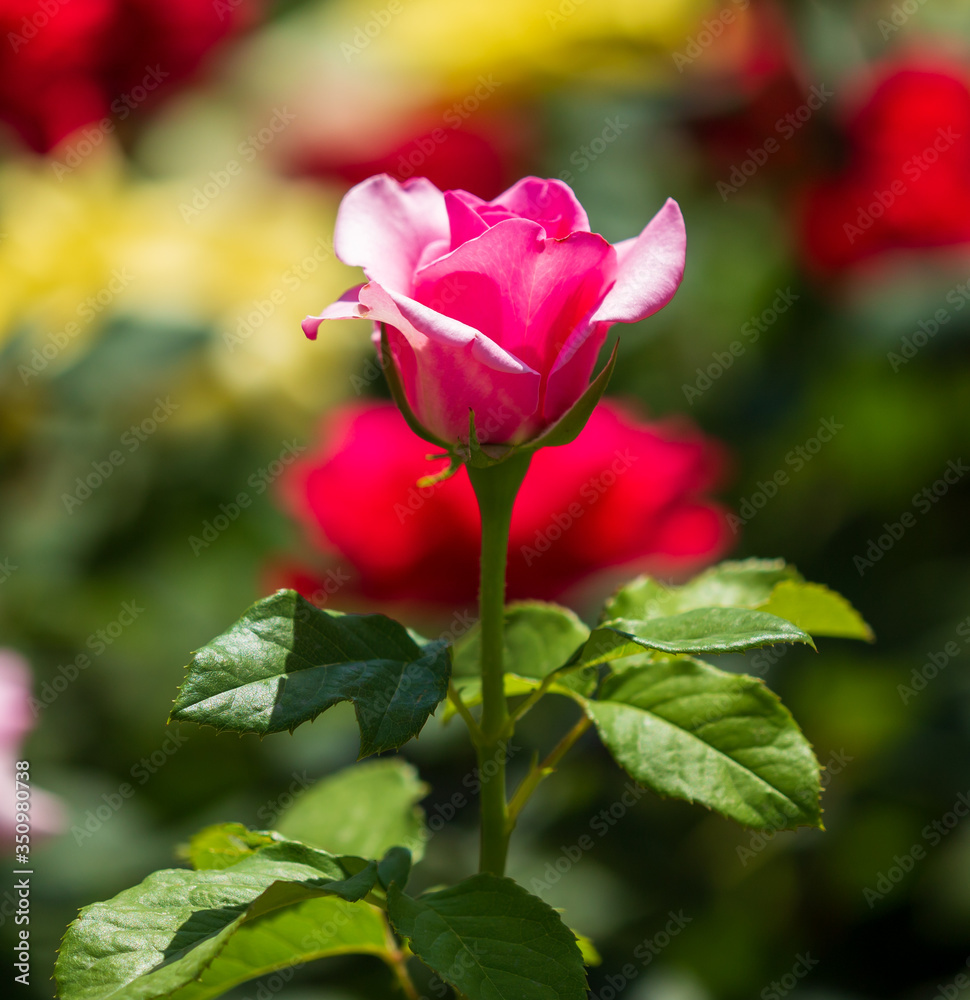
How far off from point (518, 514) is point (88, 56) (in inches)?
31.4

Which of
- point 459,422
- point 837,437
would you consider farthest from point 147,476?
point 459,422

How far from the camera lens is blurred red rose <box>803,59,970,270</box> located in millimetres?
1128

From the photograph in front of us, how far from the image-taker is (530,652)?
15.2 inches

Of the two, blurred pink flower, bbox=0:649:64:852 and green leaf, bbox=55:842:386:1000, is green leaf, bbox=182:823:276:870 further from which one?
blurred pink flower, bbox=0:649:64:852

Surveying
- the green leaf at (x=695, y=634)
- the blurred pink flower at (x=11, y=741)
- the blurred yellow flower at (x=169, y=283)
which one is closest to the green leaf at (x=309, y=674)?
the green leaf at (x=695, y=634)

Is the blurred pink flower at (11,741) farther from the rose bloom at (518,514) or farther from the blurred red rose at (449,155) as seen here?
the blurred red rose at (449,155)

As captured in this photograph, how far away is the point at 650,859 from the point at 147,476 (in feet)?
2.24

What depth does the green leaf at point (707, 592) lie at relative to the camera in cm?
39

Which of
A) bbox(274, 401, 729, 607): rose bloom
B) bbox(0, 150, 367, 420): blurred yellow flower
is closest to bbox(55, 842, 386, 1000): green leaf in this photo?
bbox(274, 401, 729, 607): rose bloom

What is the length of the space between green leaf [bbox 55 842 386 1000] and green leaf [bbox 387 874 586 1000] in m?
0.02

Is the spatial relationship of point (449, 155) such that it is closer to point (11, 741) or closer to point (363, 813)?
point (11, 741)

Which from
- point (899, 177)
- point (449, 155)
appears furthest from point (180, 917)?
point (449, 155)

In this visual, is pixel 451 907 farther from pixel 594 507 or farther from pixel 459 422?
pixel 594 507

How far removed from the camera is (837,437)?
1.23 m
